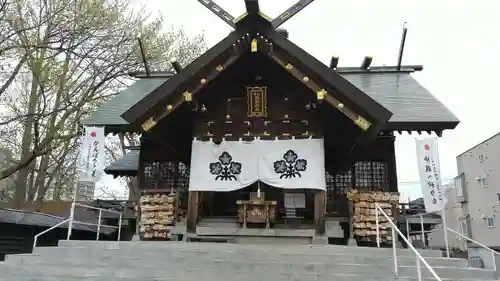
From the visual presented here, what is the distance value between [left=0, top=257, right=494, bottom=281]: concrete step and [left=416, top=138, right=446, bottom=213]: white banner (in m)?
2.48

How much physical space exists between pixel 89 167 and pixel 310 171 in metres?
5.24

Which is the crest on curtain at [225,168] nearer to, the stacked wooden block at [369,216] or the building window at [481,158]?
the stacked wooden block at [369,216]

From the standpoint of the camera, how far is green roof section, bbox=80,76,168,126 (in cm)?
1089

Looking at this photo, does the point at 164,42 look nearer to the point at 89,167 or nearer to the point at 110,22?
the point at 110,22

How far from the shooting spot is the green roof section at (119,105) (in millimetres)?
10891

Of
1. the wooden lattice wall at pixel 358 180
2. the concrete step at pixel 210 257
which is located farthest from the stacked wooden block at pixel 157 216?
the wooden lattice wall at pixel 358 180

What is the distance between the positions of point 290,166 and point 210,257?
142 inches

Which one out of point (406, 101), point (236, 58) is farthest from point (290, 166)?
point (406, 101)

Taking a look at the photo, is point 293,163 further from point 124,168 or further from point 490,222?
point 490,222

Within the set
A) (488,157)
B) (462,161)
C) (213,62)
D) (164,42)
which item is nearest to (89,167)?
(213,62)

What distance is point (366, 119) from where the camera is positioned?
29.1 ft

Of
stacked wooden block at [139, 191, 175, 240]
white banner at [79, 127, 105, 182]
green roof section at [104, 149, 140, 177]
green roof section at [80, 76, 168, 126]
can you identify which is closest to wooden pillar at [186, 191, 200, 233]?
stacked wooden block at [139, 191, 175, 240]

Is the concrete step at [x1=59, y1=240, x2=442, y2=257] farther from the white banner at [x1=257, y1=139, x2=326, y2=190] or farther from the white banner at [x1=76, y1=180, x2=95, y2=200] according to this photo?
the white banner at [x1=76, y1=180, x2=95, y2=200]

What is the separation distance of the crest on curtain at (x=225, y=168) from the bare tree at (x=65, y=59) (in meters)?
4.90
